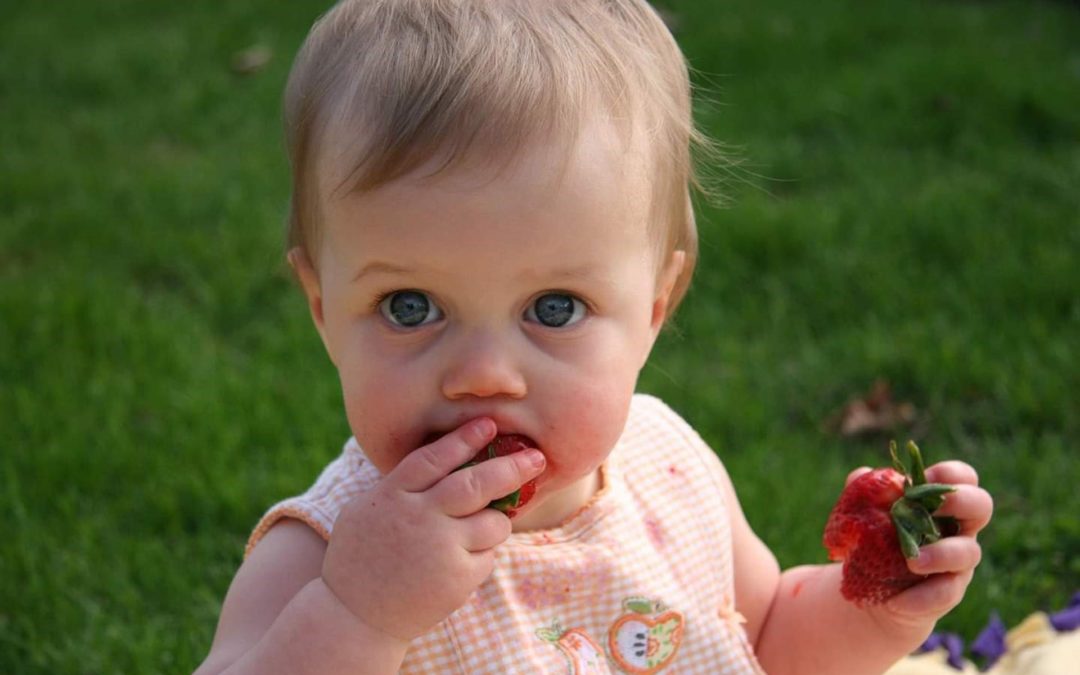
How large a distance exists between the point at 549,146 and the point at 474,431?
34 cm

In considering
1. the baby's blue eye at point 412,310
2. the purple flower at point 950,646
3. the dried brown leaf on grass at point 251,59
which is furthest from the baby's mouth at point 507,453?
the dried brown leaf on grass at point 251,59

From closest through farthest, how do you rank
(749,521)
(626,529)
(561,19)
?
1. (561,19)
2. (626,529)
3. (749,521)

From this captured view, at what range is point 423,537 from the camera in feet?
4.97

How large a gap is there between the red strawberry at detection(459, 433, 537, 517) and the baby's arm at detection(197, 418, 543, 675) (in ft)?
0.05

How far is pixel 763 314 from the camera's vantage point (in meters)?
3.85

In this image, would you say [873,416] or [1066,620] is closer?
[1066,620]

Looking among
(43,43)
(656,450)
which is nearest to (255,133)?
(43,43)

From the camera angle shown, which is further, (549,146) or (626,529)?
(626,529)

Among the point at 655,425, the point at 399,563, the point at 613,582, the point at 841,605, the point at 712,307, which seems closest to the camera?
the point at 399,563

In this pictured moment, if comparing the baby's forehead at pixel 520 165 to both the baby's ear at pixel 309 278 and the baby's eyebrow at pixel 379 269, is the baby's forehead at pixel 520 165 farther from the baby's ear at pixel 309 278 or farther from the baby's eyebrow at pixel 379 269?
the baby's ear at pixel 309 278

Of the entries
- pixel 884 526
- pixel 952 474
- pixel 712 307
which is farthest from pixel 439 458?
pixel 712 307

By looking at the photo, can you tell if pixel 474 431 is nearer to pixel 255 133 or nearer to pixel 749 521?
pixel 749 521

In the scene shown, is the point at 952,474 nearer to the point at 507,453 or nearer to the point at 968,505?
the point at 968,505

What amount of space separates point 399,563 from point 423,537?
0.04 m
